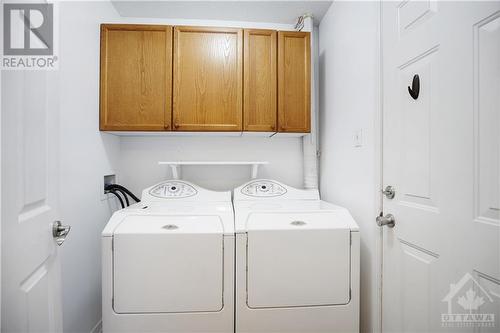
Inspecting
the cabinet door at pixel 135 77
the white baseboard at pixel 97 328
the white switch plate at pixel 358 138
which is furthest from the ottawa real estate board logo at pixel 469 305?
the white baseboard at pixel 97 328

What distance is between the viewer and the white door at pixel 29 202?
0.71m

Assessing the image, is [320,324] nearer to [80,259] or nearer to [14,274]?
[14,274]

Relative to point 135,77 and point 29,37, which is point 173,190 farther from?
point 29,37

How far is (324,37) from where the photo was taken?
217 centimetres

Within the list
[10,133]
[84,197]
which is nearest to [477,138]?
[10,133]

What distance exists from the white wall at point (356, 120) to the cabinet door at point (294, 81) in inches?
9.8

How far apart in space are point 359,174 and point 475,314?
866 millimetres

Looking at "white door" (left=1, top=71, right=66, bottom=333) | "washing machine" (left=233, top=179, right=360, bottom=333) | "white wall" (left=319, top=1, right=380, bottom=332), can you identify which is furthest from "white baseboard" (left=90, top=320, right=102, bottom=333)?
"white wall" (left=319, top=1, right=380, bottom=332)

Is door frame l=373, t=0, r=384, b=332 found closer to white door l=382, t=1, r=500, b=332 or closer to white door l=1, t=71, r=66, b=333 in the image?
white door l=382, t=1, r=500, b=332

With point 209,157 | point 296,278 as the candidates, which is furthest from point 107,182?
point 296,278

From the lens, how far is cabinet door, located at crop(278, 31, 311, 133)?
1.91 metres

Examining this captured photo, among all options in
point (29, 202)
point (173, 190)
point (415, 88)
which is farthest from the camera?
point (173, 190)

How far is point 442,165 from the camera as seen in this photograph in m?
0.97

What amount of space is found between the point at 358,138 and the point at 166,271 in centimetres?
144
